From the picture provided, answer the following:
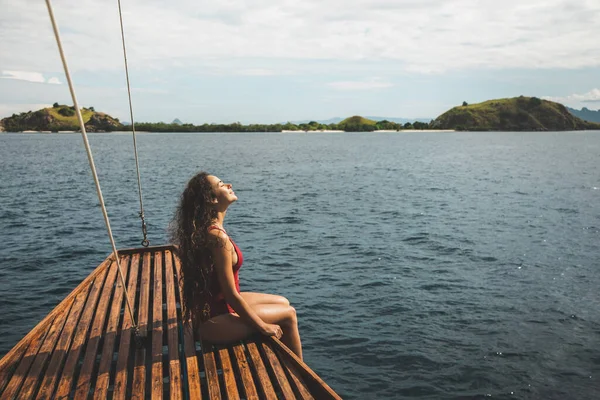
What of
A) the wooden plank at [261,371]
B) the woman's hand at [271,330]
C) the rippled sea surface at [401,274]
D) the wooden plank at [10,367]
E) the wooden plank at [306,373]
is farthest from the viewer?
the rippled sea surface at [401,274]

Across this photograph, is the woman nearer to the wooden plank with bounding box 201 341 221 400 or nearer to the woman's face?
the woman's face

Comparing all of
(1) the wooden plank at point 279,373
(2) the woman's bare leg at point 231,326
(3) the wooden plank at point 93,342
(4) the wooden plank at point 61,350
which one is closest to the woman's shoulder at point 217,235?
(2) the woman's bare leg at point 231,326

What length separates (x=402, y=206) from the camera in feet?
109

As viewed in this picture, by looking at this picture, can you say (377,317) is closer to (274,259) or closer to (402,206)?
(274,259)

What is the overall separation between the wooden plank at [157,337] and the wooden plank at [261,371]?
3.78 ft

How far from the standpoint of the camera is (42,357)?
643 centimetres

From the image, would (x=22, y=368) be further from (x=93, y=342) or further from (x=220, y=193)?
(x=220, y=193)

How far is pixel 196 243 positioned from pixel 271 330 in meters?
1.58

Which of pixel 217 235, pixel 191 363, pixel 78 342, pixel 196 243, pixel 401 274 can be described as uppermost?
pixel 217 235

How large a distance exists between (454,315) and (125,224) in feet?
65.4

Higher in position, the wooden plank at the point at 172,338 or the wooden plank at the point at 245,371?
the wooden plank at the point at 245,371

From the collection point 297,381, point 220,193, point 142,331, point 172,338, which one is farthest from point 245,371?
point 220,193

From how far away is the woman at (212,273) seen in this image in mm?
6207

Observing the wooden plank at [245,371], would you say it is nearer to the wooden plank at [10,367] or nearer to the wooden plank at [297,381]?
the wooden plank at [297,381]
